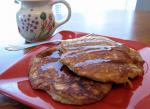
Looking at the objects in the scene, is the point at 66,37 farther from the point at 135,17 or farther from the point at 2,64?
the point at 135,17

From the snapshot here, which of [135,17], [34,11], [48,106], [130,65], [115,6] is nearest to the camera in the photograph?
[48,106]

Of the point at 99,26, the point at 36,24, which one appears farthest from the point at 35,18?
the point at 99,26

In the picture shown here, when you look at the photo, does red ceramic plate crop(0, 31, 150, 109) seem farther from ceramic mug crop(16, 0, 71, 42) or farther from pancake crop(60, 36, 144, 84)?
ceramic mug crop(16, 0, 71, 42)

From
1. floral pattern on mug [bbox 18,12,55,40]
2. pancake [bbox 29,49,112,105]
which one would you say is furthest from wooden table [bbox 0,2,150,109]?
pancake [bbox 29,49,112,105]

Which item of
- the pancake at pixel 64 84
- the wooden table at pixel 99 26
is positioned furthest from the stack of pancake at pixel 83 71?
the wooden table at pixel 99 26

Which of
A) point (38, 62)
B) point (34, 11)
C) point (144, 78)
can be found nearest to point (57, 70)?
point (38, 62)

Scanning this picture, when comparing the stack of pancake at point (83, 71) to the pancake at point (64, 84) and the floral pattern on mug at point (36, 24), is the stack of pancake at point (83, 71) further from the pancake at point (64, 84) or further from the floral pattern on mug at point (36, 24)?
the floral pattern on mug at point (36, 24)
